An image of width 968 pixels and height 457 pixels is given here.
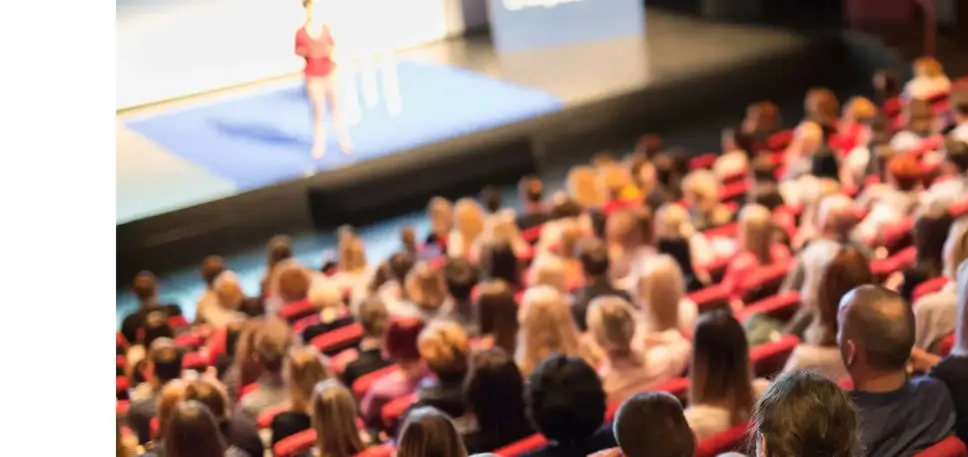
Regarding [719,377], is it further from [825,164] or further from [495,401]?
[825,164]

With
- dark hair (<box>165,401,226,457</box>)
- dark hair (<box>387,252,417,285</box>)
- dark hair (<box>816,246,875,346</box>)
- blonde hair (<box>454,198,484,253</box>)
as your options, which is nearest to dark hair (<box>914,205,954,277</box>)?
dark hair (<box>816,246,875,346</box>)

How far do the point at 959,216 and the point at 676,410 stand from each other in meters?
2.01

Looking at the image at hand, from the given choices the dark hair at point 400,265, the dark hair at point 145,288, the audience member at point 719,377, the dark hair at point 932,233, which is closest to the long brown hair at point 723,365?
the audience member at point 719,377

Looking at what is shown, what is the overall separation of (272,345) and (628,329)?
991mm

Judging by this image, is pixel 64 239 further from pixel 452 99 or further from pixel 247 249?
pixel 452 99

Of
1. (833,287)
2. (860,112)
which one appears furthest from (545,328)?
(860,112)

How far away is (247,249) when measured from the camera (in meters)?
6.33

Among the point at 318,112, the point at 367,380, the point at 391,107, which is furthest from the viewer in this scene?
the point at 391,107

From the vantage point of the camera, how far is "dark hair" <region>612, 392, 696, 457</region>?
6.82ft

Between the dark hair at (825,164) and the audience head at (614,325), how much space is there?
1.95 metres

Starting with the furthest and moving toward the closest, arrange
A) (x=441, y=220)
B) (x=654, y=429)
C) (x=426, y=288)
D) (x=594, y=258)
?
(x=441, y=220) < (x=426, y=288) < (x=594, y=258) < (x=654, y=429)

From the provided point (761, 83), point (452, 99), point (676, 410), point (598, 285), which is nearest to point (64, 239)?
point (676, 410)

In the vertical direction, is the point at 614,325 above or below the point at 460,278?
below

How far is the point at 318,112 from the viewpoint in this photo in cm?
641
